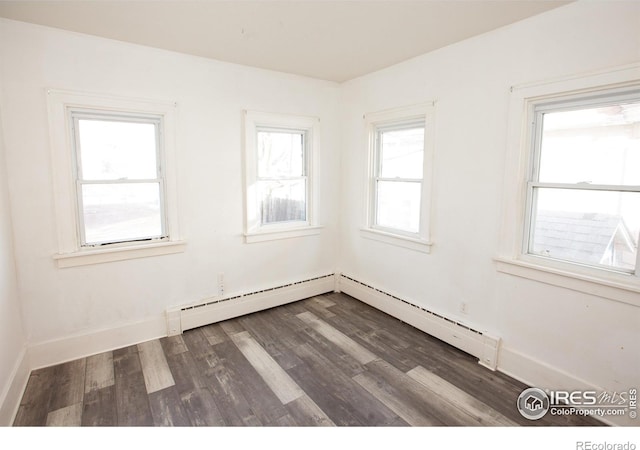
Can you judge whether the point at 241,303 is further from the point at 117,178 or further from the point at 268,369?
the point at 117,178

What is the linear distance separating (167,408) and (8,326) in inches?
47.2

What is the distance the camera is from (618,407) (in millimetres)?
2139

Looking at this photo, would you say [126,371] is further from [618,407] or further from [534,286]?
[618,407]

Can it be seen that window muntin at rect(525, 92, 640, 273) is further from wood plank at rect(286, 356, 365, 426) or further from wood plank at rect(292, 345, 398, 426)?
wood plank at rect(286, 356, 365, 426)

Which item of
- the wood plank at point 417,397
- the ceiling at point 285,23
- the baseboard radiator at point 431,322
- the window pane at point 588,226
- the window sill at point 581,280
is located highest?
the ceiling at point 285,23

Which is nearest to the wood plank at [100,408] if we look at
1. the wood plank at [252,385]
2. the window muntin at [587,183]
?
the wood plank at [252,385]

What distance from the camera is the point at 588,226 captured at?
2311mm

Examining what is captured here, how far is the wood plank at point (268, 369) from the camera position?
8.08 ft

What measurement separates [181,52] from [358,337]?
304cm

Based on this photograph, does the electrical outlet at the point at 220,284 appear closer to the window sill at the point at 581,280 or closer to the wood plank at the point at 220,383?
the wood plank at the point at 220,383

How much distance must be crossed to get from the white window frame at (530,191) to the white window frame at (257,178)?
2101 mm

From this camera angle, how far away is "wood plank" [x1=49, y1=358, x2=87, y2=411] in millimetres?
2350

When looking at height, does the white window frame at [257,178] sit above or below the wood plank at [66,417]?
above

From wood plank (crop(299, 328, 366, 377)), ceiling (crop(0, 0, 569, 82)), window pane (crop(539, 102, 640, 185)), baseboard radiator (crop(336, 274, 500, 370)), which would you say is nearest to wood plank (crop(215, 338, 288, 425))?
wood plank (crop(299, 328, 366, 377))
